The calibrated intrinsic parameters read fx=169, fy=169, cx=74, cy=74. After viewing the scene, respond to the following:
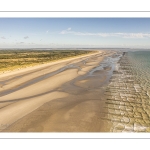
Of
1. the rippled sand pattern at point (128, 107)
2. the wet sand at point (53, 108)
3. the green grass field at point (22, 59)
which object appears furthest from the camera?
the green grass field at point (22, 59)

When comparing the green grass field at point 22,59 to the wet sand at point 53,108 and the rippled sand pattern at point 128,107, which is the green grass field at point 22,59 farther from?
the rippled sand pattern at point 128,107

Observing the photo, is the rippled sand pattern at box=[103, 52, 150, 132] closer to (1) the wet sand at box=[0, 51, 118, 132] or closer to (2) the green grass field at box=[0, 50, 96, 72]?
(1) the wet sand at box=[0, 51, 118, 132]

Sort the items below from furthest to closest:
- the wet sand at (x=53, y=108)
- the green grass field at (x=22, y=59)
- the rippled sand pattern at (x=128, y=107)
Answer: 1. the green grass field at (x=22, y=59)
2. the wet sand at (x=53, y=108)
3. the rippled sand pattern at (x=128, y=107)

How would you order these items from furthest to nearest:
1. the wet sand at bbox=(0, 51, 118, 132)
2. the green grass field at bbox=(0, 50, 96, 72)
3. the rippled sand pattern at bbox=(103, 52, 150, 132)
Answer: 1. the green grass field at bbox=(0, 50, 96, 72)
2. the wet sand at bbox=(0, 51, 118, 132)
3. the rippled sand pattern at bbox=(103, 52, 150, 132)

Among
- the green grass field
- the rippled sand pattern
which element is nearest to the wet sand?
the rippled sand pattern

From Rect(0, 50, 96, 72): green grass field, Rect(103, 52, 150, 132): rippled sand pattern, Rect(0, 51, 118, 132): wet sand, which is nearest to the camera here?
Rect(103, 52, 150, 132): rippled sand pattern

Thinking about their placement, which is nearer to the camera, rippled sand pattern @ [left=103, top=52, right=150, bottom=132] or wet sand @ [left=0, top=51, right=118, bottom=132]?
rippled sand pattern @ [left=103, top=52, right=150, bottom=132]

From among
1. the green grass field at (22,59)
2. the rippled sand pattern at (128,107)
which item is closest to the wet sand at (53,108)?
the rippled sand pattern at (128,107)

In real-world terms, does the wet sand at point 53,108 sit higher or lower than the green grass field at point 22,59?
lower

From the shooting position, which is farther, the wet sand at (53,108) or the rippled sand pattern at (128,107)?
the wet sand at (53,108)

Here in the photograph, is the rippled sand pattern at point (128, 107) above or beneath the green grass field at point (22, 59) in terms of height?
beneath

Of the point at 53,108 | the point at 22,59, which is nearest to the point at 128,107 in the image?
the point at 53,108
